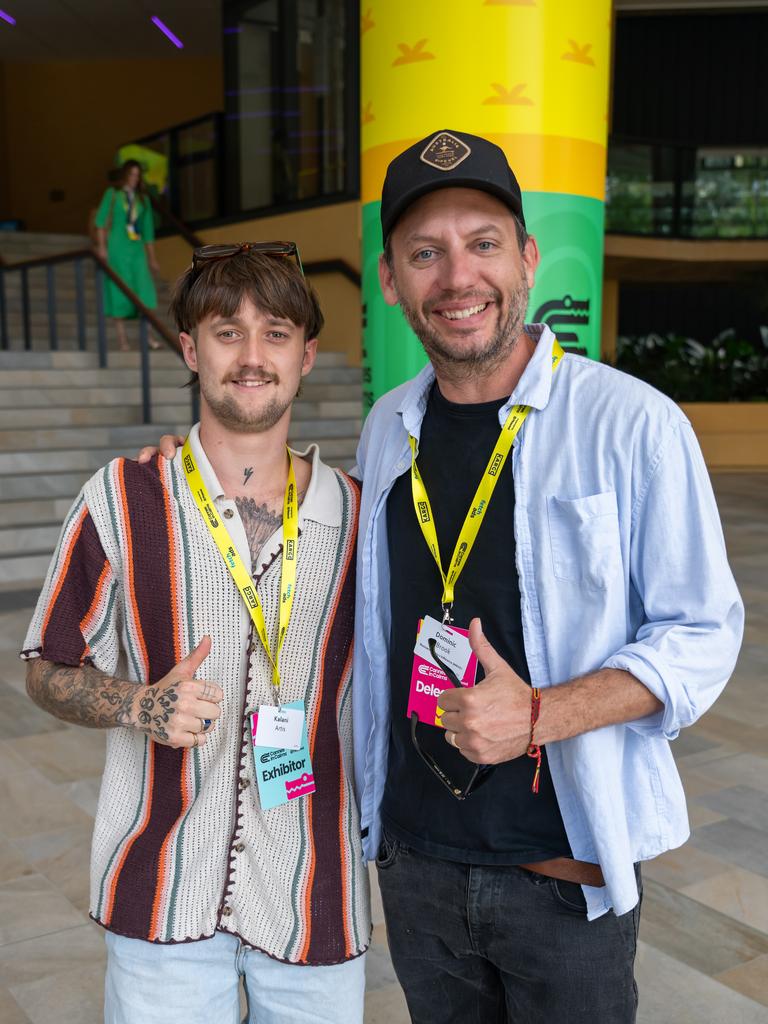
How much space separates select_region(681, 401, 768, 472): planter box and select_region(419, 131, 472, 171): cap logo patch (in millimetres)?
14354

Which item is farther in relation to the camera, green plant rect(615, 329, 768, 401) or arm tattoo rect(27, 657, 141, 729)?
green plant rect(615, 329, 768, 401)

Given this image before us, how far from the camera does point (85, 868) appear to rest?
334 centimetres

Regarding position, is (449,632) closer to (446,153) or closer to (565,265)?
(446,153)

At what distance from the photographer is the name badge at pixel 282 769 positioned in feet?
5.54

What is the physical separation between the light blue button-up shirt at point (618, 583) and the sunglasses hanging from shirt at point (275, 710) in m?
0.40

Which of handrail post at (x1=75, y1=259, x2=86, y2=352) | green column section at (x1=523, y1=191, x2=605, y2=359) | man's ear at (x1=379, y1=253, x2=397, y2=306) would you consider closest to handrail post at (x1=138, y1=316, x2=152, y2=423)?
handrail post at (x1=75, y1=259, x2=86, y2=352)

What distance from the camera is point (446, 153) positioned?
169 cm

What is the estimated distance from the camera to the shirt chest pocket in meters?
1.54

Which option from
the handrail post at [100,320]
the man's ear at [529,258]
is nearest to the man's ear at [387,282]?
the man's ear at [529,258]

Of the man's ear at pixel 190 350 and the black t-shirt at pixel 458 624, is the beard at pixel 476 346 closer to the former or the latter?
the black t-shirt at pixel 458 624

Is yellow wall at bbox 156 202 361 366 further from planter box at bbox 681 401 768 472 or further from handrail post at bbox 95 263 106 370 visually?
planter box at bbox 681 401 768 472

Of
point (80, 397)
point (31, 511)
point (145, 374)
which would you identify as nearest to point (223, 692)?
point (31, 511)

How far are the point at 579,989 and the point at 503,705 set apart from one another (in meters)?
0.51

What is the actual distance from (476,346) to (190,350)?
0.54 meters
